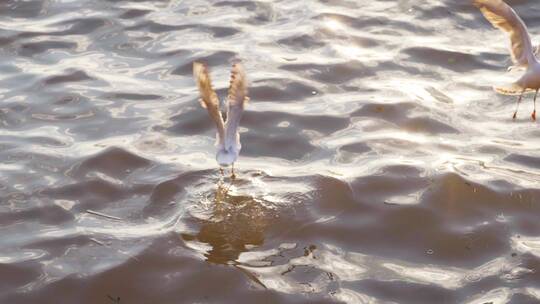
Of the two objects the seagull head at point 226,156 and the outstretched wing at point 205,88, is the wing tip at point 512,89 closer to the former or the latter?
the seagull head at point 226,156

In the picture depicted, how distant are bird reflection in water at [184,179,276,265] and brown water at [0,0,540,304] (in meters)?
0.02

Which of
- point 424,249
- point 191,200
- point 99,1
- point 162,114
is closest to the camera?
point 424,249

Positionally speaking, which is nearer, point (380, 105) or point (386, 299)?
point (386, 299)

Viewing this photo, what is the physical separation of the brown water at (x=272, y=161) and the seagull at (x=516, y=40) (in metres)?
0.66

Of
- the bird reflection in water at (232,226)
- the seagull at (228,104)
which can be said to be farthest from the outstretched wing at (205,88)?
the bird reflection in water at (232,226)

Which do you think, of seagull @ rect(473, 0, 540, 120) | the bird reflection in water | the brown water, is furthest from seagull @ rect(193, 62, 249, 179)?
seagull @ rect(473, 0, 540, 120)

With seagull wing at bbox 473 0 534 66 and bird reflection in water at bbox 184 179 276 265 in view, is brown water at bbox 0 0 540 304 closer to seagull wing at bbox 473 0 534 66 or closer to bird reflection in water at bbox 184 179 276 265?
bird reflection in water at bbox 184 179 276 265

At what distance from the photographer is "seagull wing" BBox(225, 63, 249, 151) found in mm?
6883

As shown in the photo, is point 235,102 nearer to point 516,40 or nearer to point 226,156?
point 226,156

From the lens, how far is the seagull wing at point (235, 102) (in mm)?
6883

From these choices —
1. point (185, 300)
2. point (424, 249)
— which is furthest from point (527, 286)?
point (185, 300)

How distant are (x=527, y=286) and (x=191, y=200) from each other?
2686 mm

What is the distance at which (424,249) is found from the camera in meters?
6.76

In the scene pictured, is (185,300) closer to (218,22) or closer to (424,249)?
Result: (424,249)
